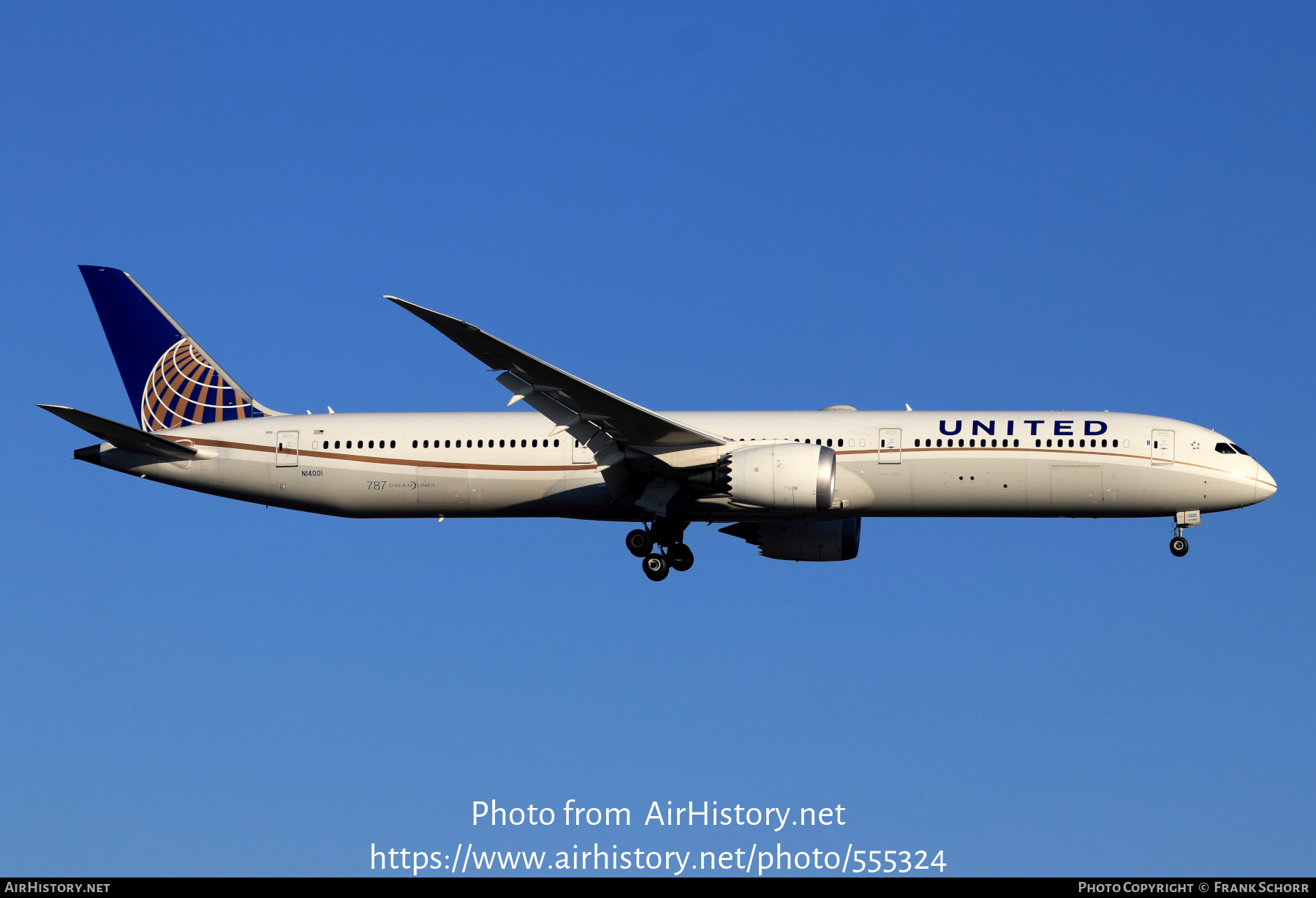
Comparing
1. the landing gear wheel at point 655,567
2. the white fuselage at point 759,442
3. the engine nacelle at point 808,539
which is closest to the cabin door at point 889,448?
the white fuselage at point 759,442

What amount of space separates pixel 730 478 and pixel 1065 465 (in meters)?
8.07

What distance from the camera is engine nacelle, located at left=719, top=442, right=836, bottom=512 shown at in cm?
3253

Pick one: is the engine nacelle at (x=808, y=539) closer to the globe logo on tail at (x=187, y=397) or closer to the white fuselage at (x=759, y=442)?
the white fuselage at (x=759, y=442)

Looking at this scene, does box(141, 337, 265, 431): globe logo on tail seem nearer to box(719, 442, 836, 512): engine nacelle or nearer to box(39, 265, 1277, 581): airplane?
box(39, 265, 1277, 581): airplane

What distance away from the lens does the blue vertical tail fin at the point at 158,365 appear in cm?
3903

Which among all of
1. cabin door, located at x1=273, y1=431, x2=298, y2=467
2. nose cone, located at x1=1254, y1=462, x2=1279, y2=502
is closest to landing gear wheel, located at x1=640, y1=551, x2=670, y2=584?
cabin door, located at x1=273, y1=431, x2=298, y2=467

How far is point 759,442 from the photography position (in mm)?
35062

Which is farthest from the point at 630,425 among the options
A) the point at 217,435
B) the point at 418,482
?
the point at 217,435

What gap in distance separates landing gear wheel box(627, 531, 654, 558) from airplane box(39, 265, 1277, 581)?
7 centimetres

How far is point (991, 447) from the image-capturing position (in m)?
34.2
